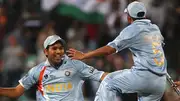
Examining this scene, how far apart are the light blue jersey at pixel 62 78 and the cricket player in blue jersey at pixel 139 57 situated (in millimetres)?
609

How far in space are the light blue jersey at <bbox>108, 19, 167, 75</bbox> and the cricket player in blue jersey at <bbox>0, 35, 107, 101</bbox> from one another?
32.5 inches

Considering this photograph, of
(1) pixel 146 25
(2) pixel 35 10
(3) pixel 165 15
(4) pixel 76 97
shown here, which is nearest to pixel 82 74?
(4) pixel 76 97

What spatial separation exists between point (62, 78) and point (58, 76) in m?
0.08

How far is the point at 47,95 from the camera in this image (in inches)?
484

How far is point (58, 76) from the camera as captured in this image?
12.3 m

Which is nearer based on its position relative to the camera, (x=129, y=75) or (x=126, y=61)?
(x=129, y=75)

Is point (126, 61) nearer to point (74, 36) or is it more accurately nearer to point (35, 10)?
point (74, 36)

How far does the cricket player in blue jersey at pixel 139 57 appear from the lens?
1152 centimetres

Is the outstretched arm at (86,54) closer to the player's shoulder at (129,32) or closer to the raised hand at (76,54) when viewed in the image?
the raised hand at (76,54)

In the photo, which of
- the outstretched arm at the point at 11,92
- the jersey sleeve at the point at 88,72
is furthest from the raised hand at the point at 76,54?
the outstretched arm at the point at 11,92

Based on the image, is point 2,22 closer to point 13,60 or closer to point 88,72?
point 13,60

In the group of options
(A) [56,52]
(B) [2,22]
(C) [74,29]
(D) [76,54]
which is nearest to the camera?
(D) [76,54]

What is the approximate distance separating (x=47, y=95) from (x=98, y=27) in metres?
7.26

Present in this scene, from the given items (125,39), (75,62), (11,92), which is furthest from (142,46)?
(11,92)
